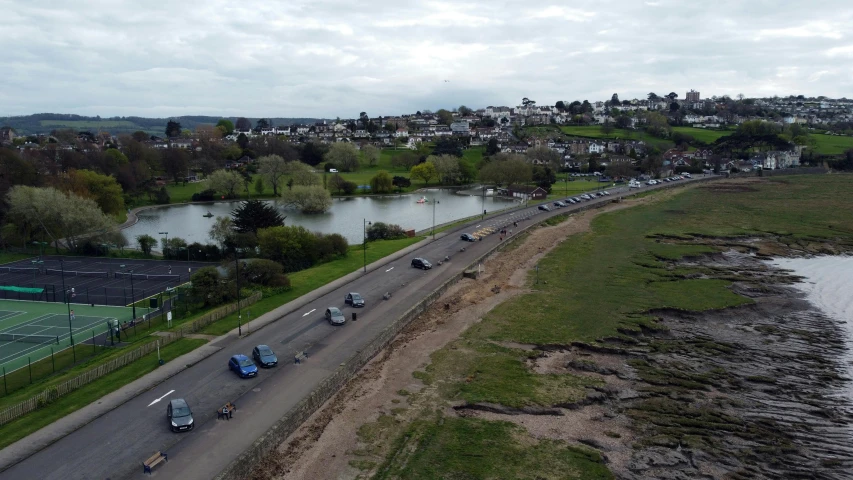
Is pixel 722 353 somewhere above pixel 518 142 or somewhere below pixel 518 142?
below

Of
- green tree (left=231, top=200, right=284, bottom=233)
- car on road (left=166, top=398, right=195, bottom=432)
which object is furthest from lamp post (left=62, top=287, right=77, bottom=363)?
green tree (left=231, top=200, right=284, bottom=233)

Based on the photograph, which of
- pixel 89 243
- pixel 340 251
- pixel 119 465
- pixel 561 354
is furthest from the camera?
pixel 89 243

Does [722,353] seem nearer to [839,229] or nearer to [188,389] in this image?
[188,389]

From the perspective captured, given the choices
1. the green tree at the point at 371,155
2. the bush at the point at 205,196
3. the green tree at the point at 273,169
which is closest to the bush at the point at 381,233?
the green tree at the point at 273,169

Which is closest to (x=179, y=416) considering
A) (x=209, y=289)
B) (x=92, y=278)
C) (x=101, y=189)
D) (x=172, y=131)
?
(x=209, y=289)

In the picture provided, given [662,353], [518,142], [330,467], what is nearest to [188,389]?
[330,467]

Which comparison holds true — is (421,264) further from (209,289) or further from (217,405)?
(217,405)
